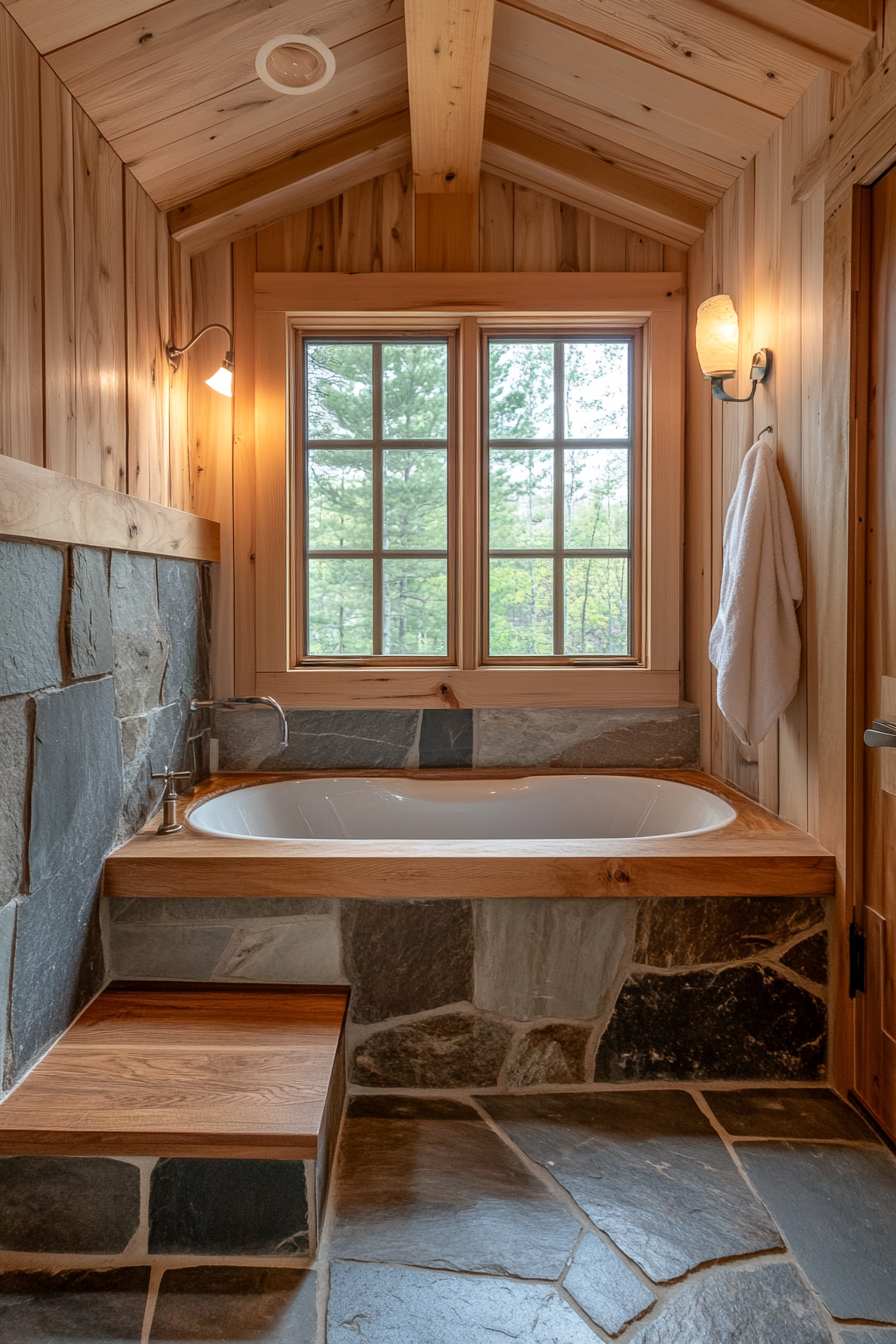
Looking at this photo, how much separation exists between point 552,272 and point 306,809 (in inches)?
73.8

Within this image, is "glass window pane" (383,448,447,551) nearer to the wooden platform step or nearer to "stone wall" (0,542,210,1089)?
"stone wall" (0,542,210,1089)

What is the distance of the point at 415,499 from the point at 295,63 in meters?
1.23

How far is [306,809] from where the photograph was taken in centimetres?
257

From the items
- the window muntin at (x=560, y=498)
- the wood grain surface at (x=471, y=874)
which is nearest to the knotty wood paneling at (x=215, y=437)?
the window muntin at (x=560, y=498)

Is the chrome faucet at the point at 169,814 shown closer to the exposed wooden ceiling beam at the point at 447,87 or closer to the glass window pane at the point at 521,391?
the glass window pane at the point at 521,391

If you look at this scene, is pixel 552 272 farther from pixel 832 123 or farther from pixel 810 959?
pixel 810 959

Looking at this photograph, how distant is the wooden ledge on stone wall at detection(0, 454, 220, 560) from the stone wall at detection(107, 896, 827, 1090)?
0.85 metres

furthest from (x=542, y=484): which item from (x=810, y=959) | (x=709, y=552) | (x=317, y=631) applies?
(x=810, y=959)

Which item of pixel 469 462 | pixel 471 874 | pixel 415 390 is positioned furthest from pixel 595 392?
pixel 471 874

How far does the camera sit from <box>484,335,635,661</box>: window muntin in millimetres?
2826

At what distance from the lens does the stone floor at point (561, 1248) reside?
124 centimetres

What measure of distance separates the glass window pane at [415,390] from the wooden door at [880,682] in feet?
4.64

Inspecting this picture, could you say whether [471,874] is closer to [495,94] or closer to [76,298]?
[76,298]

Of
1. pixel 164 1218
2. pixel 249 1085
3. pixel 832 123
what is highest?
pixel 832 123
